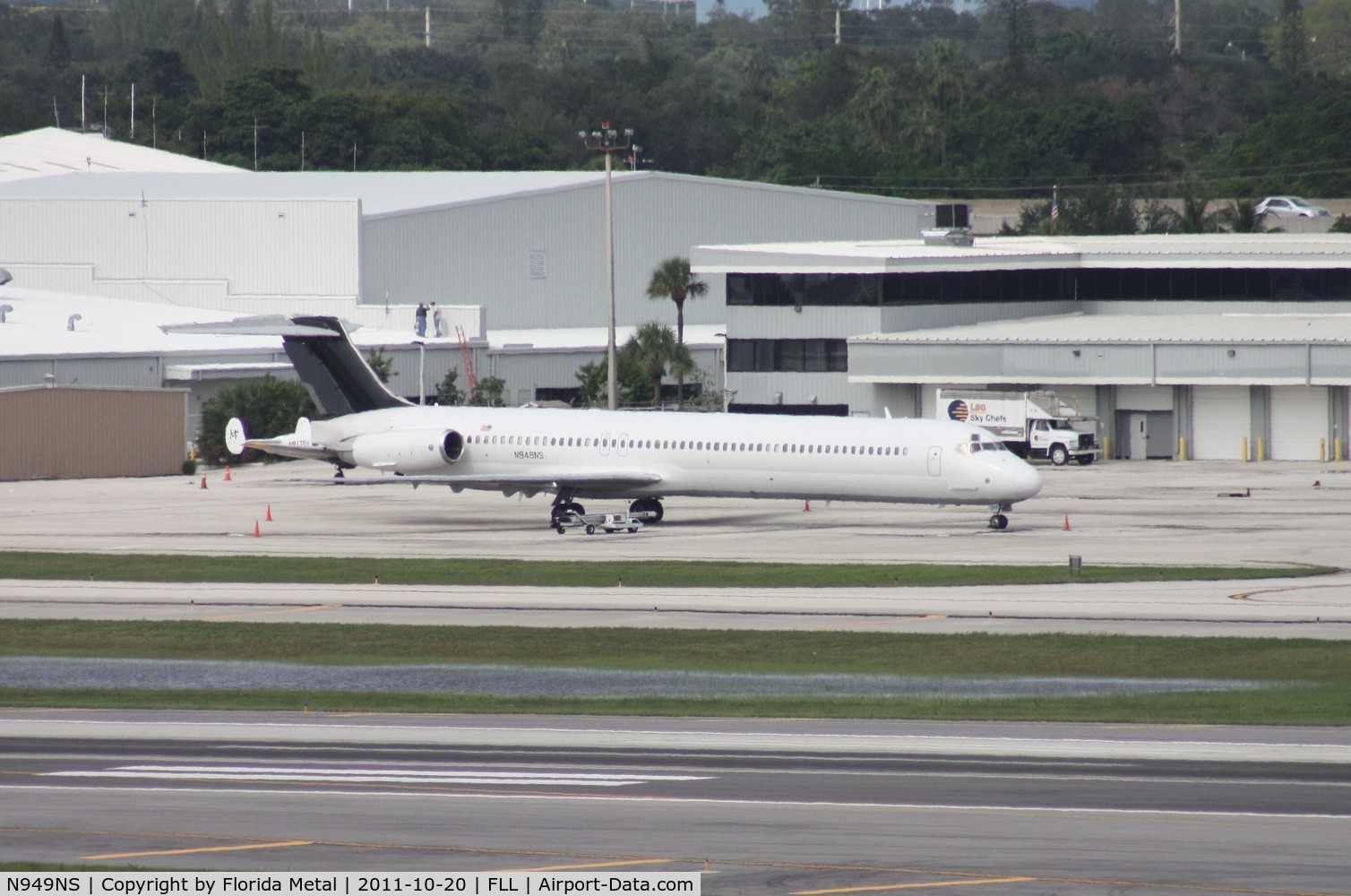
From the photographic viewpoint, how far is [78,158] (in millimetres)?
122188

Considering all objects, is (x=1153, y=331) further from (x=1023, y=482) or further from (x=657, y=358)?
(x=1023, y=482)

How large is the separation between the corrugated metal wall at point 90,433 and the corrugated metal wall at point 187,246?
23.7 meters

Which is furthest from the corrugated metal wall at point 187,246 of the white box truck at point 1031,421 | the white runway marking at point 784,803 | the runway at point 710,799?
the white runway marking at point 784,803

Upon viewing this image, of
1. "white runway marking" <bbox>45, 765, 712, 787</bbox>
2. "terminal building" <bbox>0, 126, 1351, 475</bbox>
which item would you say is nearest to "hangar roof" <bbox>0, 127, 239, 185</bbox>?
"terminal building" <bbox>0, 126, 1351, 475</bbox>

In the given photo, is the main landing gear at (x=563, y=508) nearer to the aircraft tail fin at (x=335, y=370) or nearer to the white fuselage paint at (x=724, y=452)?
the white fuselage paint at (x=724, y=452)

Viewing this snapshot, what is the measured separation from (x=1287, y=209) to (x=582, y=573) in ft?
309

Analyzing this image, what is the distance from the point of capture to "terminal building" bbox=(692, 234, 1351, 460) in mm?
74125

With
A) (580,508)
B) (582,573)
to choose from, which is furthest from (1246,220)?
(582,573)

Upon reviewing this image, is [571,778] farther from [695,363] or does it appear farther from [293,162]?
[293,162]

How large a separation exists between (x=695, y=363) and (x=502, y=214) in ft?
48.6

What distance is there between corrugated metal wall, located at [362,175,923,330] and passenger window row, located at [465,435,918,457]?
4240 cm

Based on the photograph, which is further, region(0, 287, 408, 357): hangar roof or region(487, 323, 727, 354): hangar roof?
region(487, 323, 727, 354): hangar roof

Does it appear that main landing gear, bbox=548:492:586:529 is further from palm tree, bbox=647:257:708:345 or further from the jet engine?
palm tree, bbox=647:257:708:345

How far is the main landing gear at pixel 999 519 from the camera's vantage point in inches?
1918
